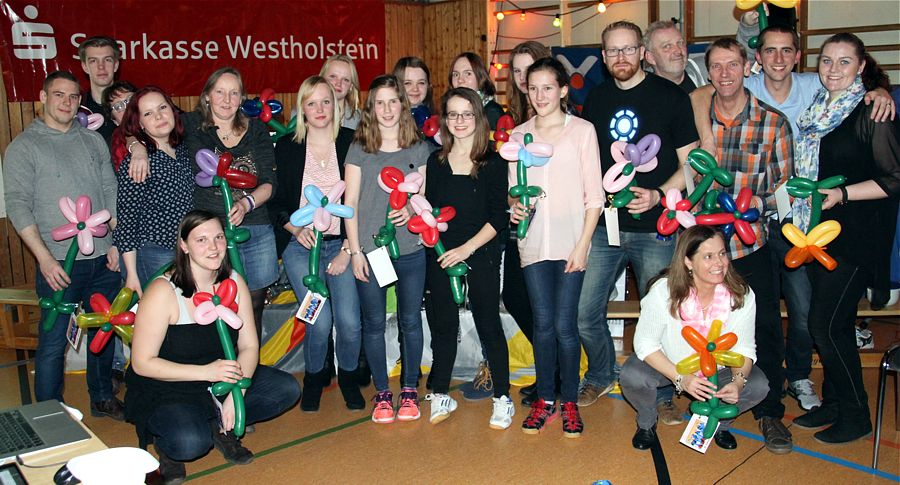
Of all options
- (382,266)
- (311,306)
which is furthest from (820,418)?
(311,306)

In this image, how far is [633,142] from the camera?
3234 millimetres

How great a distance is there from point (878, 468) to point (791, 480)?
0.35m

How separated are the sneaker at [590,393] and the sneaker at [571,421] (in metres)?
0.26

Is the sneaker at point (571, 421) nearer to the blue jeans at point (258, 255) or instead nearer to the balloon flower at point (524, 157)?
the balloon flower at point (524, 157)

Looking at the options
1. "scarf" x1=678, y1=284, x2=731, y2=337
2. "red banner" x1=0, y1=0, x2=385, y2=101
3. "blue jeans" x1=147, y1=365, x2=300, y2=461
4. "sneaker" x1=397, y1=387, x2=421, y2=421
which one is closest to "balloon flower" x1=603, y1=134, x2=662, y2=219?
"scarf" x1=678, y1=284, x2=731, y2=337

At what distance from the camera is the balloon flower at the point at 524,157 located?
123 inches

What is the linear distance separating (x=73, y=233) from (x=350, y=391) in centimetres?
139

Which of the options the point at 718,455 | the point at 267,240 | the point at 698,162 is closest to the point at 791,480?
the point at 718,455

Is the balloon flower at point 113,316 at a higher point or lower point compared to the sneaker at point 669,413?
higher

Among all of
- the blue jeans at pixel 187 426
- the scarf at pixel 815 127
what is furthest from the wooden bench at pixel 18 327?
the scarf at pixel 815 127

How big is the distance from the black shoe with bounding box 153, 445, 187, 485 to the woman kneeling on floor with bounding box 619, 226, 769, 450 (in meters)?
1.79

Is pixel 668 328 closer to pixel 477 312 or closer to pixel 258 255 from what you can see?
pixel 477 312

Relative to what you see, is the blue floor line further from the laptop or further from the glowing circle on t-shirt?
the laptop

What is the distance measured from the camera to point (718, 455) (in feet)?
10.2
